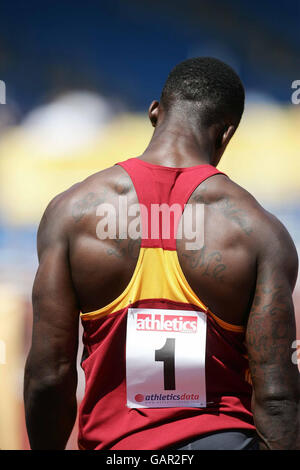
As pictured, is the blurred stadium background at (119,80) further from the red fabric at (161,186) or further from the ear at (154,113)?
the red fabric at (161,186)

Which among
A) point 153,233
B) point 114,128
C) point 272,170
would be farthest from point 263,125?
point 153,233

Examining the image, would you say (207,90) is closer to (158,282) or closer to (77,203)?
(77,203)

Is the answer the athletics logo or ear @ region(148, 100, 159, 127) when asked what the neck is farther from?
the athletics logo

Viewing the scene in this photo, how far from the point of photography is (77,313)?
65.7 inches

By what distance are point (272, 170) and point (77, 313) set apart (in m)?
3.77

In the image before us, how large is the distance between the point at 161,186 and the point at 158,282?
0.31 meters

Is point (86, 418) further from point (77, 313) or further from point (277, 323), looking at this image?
point (277, 323)

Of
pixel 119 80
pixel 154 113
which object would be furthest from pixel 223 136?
pixel 119 80

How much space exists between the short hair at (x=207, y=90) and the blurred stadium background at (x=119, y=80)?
10.0 feet

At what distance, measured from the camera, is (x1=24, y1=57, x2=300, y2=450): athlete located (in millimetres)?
1533

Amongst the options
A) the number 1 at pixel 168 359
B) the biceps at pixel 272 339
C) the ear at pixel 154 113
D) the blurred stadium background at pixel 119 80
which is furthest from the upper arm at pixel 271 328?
the blurred stadium background at pixel 119 80

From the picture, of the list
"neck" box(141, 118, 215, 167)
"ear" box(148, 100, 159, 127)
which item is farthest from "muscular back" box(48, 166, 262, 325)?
"ear" box(148, 100, 159, 127)

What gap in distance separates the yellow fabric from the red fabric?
0.03 meters

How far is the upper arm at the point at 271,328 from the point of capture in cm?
153
